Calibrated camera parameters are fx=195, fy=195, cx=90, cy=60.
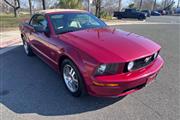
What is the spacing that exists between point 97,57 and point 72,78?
0.89 m

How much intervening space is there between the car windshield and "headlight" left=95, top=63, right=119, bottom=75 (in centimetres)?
159

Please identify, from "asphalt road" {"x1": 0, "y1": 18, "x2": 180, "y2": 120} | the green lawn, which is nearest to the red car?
"asphalt road" {"x1": 0, "y1": 18, "x2": 180, "y2": 120}

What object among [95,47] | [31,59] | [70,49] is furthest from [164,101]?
[31,59]

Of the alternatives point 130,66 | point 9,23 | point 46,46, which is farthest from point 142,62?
point 9,23

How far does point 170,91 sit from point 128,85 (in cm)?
131

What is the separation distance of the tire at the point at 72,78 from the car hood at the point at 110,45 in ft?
1.25

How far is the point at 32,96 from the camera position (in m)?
3.70

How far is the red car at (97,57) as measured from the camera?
9.55ft

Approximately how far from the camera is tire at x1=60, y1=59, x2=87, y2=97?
3.28 meters

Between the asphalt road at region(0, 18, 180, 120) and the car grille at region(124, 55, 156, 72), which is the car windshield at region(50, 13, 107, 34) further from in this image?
the car grille at region(124, 55, 156, 72)

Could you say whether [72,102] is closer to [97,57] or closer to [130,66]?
[97,57]

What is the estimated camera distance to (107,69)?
9.57 ft

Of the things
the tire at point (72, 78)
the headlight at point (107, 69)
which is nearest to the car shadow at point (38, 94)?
the tire at point (72, 78)

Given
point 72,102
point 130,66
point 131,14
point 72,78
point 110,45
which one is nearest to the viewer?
point 130,66
